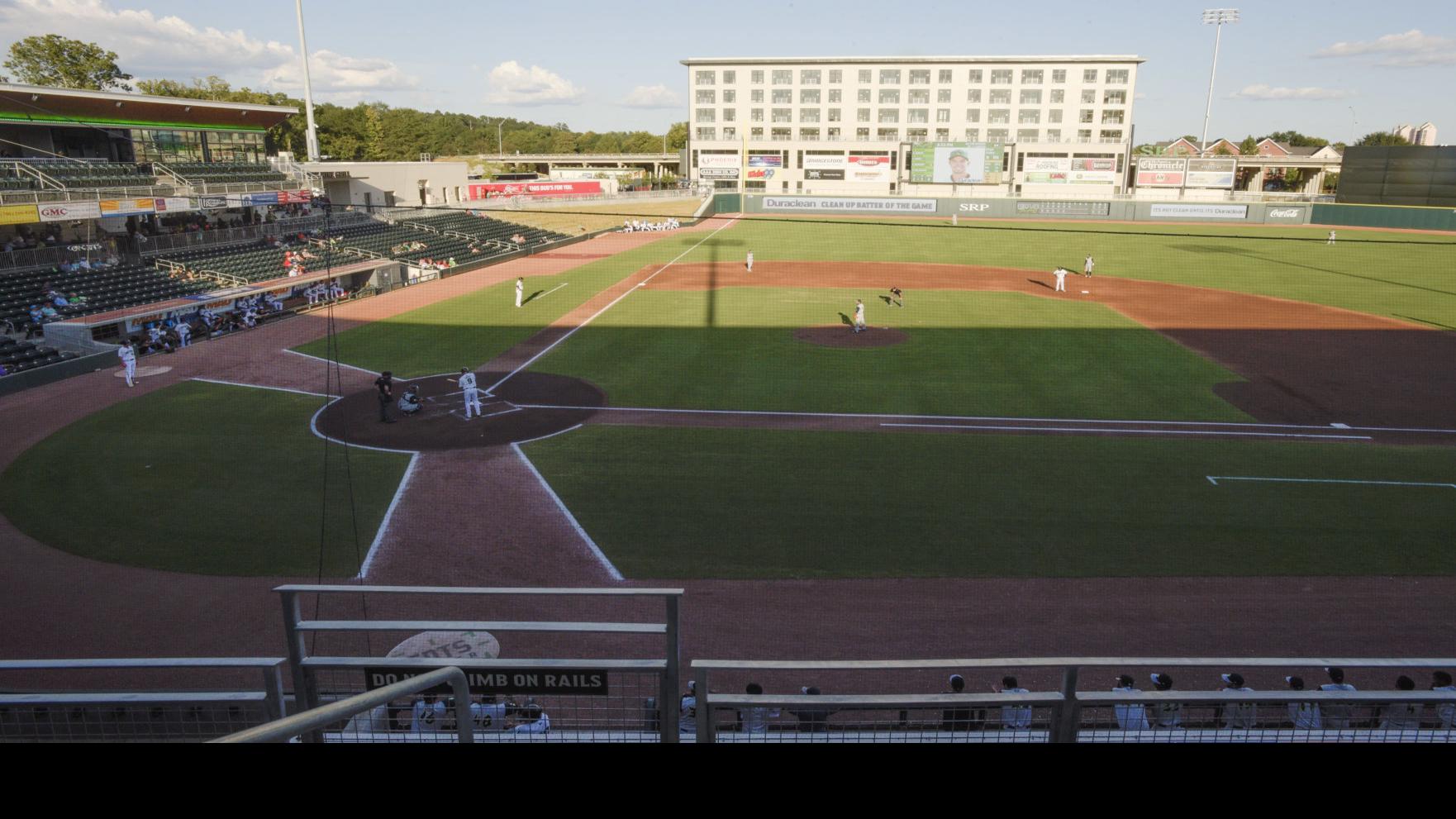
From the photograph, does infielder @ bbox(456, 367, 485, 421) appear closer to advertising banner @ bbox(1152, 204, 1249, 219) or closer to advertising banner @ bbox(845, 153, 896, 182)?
advertising banner @ bbox(1152, 204, 1249, 219)

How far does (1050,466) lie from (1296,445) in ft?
18.4

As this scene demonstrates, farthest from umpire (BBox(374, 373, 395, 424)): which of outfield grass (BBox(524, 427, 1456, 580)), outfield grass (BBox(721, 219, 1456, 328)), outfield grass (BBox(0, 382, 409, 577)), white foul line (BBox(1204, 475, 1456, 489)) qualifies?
outfield grass (BBox(721, 219, 1456, 328))

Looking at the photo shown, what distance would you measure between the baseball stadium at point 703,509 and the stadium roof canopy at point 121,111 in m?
2.99

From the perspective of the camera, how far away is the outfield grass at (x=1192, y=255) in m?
37.0

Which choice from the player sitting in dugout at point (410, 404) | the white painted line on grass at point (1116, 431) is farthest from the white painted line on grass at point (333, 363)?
the white painted line on grass at point (1116, 431)

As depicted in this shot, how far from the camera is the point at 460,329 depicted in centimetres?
3006

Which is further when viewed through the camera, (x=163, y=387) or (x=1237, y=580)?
(x=163, y=387)

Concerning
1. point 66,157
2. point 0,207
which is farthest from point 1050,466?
point 66,157

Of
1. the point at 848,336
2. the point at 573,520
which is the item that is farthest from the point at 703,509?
the point at 848,336

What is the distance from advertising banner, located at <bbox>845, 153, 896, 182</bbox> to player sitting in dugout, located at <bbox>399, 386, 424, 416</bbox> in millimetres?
70069

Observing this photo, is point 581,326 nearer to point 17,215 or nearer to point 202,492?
point 202,492
